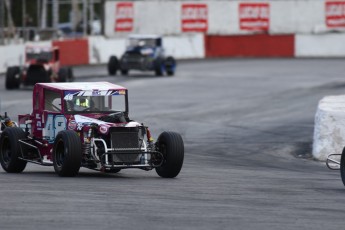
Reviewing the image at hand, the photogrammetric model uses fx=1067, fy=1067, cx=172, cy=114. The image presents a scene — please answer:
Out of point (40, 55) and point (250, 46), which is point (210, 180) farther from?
point (250, 46)

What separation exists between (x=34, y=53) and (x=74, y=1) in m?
25.1

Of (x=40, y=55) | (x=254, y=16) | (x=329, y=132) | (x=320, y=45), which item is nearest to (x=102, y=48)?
(x=254, y=16)

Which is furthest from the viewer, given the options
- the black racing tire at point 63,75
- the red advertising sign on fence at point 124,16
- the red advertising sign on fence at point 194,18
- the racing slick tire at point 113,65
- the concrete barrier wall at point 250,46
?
the red advertising sign on fence at point 124,16

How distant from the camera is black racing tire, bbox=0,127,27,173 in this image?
15400 mm

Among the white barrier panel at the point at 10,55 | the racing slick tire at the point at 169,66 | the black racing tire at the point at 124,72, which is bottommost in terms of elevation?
the black racing tire at the point at 124,72

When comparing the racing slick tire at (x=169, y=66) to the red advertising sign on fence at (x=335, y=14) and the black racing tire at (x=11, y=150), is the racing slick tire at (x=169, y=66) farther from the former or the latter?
the black racing tire at (x=11, y=150)

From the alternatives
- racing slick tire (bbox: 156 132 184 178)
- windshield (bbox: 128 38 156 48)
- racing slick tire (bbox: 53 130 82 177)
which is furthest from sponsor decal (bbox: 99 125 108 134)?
windshield (bbox: 128 38 156 48)

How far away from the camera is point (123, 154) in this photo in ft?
47.0

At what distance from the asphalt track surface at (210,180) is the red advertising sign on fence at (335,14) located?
21624 mm

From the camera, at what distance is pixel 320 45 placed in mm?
54812

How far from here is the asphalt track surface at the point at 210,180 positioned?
1056 centimetres

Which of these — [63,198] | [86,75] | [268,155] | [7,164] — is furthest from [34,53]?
[63,198]

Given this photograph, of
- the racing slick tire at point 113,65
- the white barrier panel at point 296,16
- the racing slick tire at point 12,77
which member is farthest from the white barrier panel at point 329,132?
the white barrier panel at point 296,16

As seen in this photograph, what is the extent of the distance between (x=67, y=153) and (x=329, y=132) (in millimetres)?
6543
